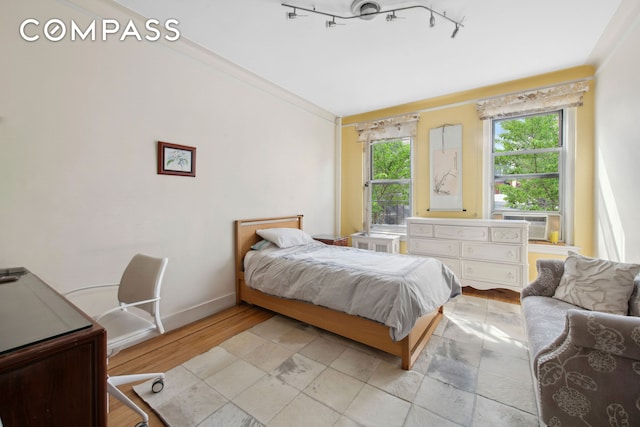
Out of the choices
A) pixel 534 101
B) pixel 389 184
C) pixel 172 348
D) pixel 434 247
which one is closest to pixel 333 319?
pixel 172 348

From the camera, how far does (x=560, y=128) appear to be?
11.1ft

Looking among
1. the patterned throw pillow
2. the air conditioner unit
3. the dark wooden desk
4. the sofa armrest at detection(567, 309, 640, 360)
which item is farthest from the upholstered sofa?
the air conditioner unit

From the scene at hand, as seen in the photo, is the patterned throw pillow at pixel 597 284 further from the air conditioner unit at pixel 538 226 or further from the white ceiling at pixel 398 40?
the white ceiling at pixel 398 40

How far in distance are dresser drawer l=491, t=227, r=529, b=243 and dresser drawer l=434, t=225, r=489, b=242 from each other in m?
0.08

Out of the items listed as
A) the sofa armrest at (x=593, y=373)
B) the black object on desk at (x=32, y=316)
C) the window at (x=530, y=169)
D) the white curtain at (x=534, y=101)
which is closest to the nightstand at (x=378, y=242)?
the window at (x=530, y=169)

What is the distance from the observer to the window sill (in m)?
3.20

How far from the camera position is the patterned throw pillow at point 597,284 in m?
1.80

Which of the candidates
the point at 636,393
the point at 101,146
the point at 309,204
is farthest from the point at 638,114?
the point at 101,146

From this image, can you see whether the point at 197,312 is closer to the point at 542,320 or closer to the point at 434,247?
the point at 542,320

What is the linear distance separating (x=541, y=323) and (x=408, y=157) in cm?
313

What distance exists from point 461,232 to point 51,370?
3830 mm

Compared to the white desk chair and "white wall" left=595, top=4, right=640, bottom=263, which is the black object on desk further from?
"white wall" left=595, top=4, right=640, bottom=263

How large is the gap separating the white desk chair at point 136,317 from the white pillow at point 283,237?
A: 1546 mm

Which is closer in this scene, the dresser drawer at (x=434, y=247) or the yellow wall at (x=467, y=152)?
the yellow wall at (x=467, y=152)
